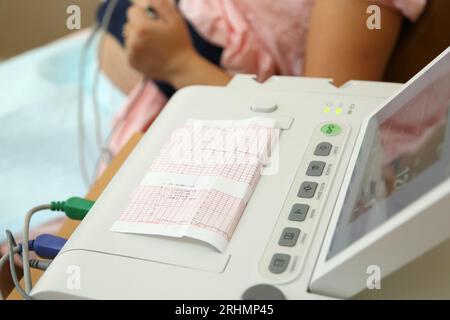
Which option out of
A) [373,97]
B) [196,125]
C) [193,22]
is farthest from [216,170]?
[193,22]

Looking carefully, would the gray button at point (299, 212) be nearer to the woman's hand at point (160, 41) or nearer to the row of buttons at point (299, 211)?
the row of buttons at point (299, 211)

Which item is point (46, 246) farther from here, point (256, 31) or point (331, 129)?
point (256, 31)

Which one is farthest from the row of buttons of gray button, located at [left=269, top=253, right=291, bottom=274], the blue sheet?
the blue sheet

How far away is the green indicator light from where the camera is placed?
22.5 inches

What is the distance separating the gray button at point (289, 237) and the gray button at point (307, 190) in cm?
4

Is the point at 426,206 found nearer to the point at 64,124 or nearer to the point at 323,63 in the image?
the point at 323,63

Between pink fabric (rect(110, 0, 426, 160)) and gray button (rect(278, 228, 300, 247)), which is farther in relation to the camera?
pink fabric (rect(110, 0, 426, 160))

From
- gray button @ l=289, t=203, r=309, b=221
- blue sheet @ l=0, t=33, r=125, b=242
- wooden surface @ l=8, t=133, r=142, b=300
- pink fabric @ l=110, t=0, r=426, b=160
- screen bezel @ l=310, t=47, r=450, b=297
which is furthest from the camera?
blue sheet @ l=0, t=33, r=125, b=242

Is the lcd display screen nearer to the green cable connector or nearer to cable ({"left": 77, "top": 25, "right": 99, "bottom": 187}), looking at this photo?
the green cable connector

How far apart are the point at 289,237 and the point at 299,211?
3cm

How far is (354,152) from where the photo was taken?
1.76 feet

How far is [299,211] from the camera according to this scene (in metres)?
0.48

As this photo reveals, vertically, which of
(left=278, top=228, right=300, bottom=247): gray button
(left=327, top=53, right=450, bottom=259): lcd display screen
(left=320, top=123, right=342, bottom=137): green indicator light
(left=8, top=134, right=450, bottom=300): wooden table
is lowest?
(left=8, top=134, right=450, bottom=300): wooden table

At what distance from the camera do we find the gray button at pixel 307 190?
0.50 metres
